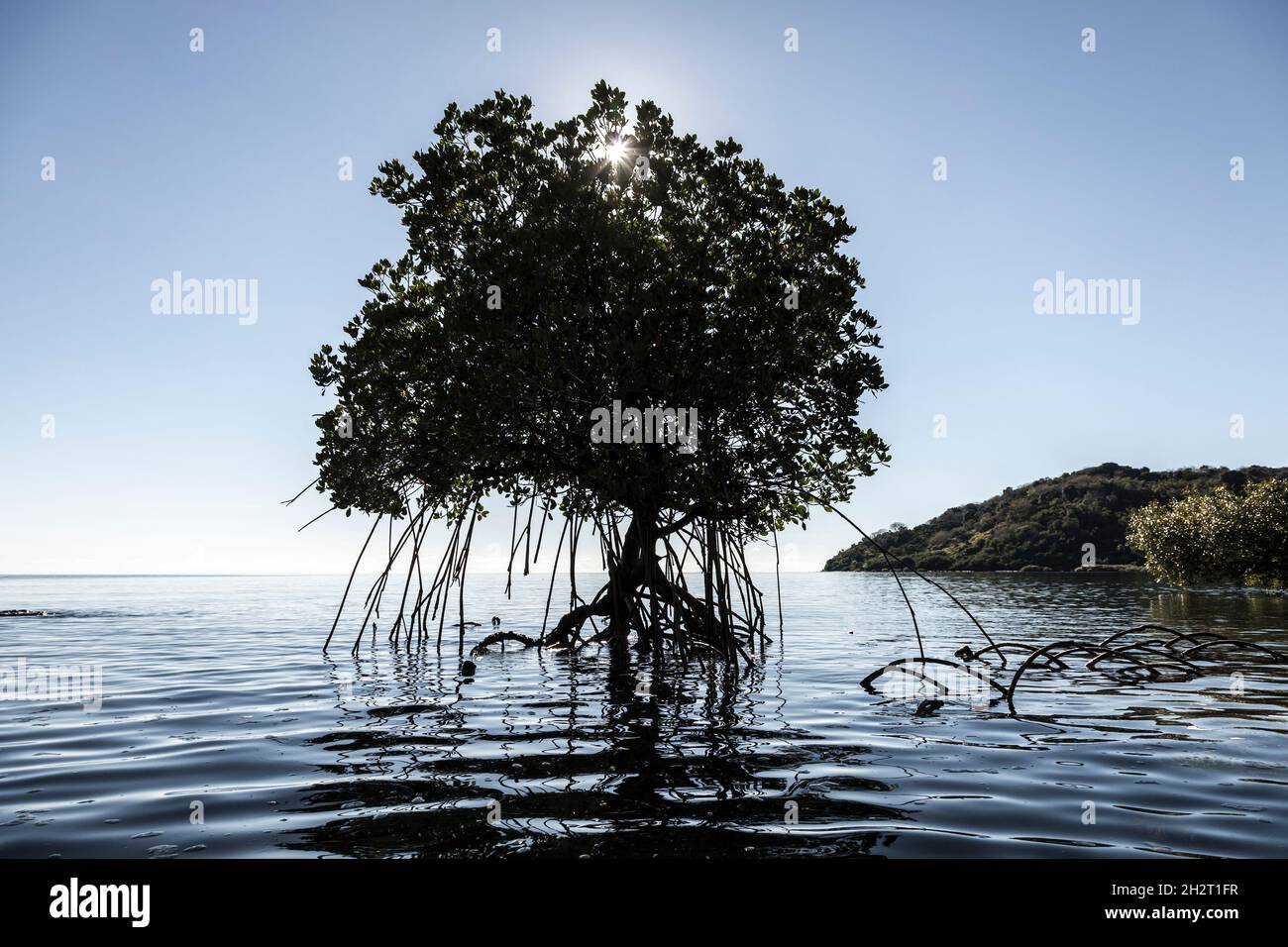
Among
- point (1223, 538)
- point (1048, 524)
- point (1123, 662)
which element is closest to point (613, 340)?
point (1123, 662)

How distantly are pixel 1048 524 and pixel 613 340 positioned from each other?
123m

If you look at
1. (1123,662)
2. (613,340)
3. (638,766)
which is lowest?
(1123,662)

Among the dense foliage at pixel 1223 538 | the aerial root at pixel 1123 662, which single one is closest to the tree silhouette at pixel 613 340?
the aerial root at pixel 1123 662

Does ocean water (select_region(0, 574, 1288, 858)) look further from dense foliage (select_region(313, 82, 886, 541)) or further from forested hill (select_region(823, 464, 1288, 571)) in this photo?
forested hill (select_region(823, 464, 1288, 571))

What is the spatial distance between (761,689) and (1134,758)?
6505mm

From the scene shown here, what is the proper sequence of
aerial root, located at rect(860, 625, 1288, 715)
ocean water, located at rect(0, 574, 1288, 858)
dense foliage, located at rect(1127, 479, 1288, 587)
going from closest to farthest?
ocean water, located at rect(0, 574, 1288, 858), aerial root, located at rect(860, 625, 1288, 715), dense foliage, located at rect(1127, 479, 1288, 587)

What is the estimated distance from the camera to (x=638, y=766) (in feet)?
27.0

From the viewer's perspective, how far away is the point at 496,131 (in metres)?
17.0

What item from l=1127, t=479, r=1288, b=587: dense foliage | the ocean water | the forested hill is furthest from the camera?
the forested hill

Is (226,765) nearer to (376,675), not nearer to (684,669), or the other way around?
(376,675)

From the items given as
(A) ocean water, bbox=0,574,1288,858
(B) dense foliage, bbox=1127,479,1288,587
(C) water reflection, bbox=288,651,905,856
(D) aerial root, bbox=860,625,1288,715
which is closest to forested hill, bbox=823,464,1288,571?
(B) dense foliage, bbox=1127,479,1288,587

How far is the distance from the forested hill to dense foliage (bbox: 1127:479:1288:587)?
4954 cm

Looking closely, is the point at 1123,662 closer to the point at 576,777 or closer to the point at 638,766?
the point at 638,766

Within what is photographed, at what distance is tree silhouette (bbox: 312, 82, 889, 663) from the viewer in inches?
609
